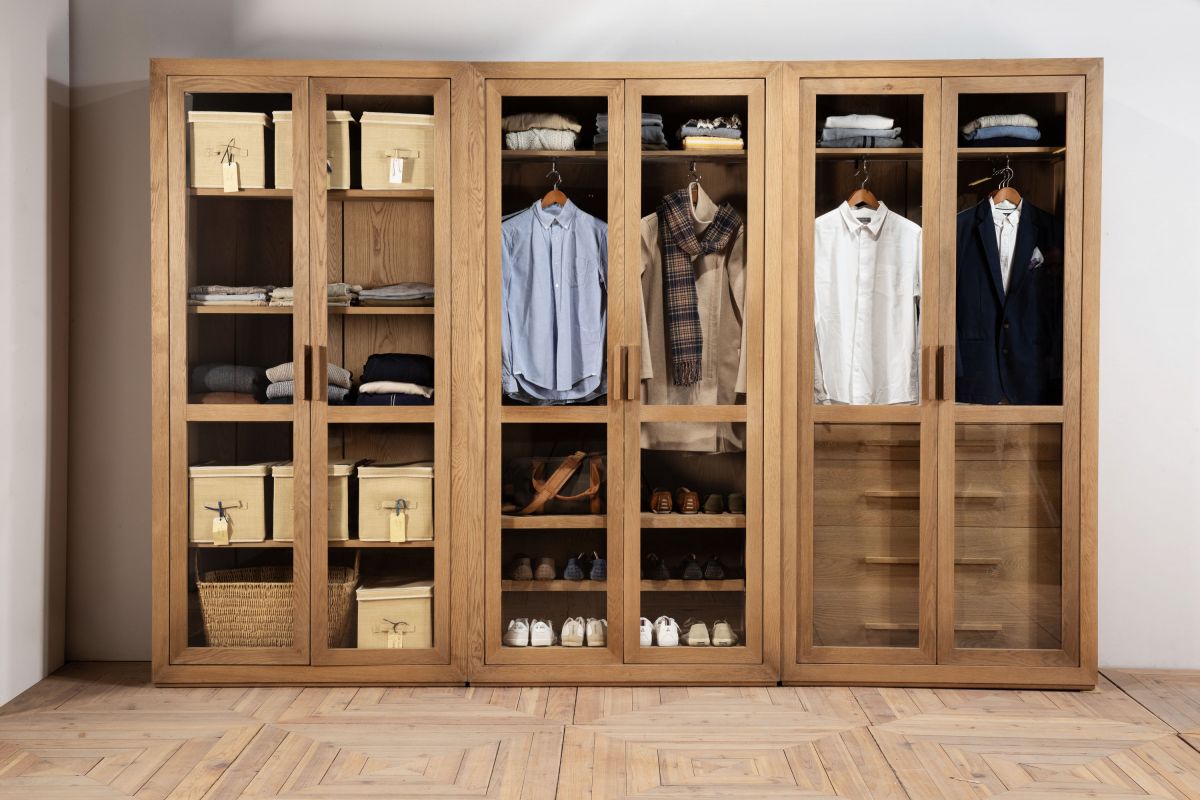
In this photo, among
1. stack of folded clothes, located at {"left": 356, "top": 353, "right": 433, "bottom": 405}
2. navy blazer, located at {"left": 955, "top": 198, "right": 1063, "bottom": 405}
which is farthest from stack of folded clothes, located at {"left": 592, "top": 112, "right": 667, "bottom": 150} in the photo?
navy blazer, located at {"left": 955, "top": 198, "right": 1063, "bottom": 405}

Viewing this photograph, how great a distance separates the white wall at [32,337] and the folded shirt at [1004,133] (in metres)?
3.03

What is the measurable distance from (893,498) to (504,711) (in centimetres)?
139

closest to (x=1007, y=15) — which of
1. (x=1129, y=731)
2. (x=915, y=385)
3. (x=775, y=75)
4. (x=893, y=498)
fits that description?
(x=775, y=75)

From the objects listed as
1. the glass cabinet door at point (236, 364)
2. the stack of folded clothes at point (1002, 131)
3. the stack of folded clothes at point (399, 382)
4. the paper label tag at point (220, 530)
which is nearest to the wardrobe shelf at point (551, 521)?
the stack of folded clothes at point (399, 382)

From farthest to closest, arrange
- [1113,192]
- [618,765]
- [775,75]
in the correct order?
[1113,192] < [775,75] < [618,765]

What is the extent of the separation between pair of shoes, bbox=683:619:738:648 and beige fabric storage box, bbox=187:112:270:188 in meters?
1.99

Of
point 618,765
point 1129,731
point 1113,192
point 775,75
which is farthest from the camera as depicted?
point 1113,192

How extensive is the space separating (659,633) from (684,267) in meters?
1.18

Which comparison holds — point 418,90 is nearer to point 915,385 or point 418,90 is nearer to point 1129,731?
point 915,385

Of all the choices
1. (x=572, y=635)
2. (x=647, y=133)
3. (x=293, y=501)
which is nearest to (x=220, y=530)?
(x=293, y=501)

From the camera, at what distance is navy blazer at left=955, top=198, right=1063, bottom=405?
120 inches

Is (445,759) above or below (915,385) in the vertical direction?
below

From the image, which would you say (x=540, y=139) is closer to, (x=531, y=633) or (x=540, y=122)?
(x=540, y=122)

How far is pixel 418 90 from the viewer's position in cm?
306
